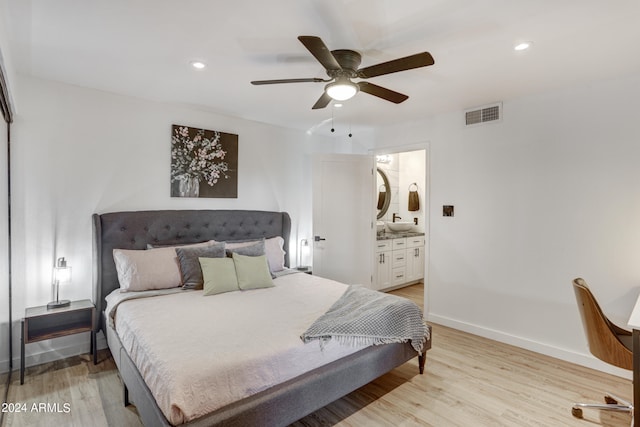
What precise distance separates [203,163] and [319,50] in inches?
95.8

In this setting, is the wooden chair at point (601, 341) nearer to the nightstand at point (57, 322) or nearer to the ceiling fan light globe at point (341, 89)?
the ceiling fan light globe at point (341, 89)

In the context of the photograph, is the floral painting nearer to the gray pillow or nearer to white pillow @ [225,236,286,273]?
white pillow @ [225,236,286,273]

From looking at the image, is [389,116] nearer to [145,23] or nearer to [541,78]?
[541,78]

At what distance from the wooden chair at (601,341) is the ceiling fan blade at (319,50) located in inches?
84.2

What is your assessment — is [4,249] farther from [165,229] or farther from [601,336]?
[601,336]

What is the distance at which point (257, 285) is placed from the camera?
300 centimetres

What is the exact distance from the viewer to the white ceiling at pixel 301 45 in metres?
1.79

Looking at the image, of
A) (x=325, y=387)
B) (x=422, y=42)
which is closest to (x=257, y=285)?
(x=325, y=387)

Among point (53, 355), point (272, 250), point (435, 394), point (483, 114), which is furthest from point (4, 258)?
point (483, 114)

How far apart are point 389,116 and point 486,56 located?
170cm

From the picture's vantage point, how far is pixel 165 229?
11.2 feet

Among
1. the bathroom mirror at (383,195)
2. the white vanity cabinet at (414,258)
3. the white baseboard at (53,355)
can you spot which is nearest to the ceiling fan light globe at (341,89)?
the white baseboard at (53,355)

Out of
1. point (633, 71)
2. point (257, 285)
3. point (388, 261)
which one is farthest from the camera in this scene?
point (388, 261)

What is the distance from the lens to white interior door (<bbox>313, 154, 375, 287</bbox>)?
14.5ft
